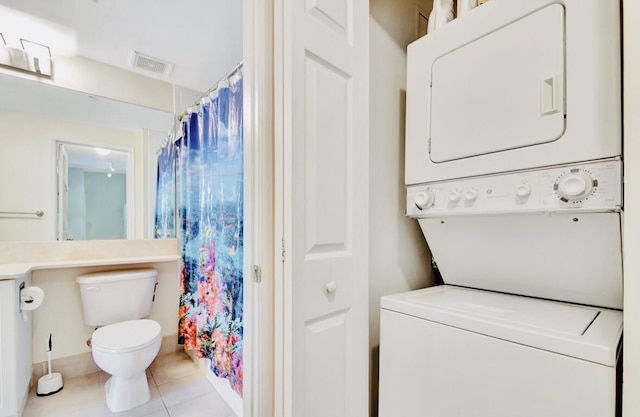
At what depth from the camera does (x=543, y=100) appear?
921mm

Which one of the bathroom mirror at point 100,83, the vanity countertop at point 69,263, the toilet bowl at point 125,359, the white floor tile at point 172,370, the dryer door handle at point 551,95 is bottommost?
the white floor tile at point 172,370

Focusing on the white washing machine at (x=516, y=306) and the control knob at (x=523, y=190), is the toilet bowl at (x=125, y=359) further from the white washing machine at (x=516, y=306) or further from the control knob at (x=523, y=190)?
the control knob at (x=523, y=190)

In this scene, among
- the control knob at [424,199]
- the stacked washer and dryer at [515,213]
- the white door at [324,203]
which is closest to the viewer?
the stacked washer and dryer at [515,213]

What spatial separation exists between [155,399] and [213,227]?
1.16 m

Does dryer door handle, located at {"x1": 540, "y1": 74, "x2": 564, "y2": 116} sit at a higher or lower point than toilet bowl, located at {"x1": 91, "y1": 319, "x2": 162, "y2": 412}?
higher

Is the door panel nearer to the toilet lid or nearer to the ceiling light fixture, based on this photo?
the toilet lid

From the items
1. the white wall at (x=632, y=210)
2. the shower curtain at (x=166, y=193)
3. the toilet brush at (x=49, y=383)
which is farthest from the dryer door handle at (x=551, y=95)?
the toilet brush at (x=49, y=383)

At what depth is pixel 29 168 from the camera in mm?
2102

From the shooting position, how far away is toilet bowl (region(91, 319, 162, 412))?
5.77 feet

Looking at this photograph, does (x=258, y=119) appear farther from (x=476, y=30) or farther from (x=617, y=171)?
(x=617, y=171)

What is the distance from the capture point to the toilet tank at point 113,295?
2.09 meters

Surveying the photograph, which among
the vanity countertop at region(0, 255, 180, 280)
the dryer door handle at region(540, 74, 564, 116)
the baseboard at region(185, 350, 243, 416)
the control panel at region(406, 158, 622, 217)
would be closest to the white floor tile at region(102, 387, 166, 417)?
the baseboard at region(185, 350, 243, 416)

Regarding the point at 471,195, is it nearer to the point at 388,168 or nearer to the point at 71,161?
the point at 388,168

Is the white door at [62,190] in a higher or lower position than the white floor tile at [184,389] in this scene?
higher
